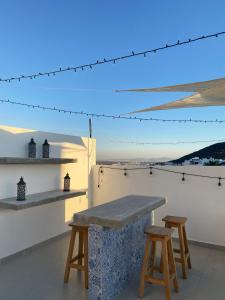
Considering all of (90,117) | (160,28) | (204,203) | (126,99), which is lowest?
(204,203)

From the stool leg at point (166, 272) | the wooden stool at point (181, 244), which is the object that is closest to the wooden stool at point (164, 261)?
the stool leg at point (166, 272)

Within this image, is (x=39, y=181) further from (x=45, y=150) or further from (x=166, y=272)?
(x=166, y=272)

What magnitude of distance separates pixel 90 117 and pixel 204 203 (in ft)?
8.44

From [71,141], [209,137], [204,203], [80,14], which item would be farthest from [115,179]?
[80,14]

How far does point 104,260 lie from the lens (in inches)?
88.4

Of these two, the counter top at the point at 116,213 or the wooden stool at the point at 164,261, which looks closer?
the counter top at the point at 116,213

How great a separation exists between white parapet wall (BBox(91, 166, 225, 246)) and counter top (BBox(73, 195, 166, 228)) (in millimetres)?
1221

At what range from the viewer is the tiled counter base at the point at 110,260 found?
2.22m

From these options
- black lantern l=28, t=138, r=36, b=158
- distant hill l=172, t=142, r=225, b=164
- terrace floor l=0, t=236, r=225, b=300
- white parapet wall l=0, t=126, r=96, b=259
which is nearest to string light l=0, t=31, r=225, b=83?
white parapet wall l=0, t=126, r=96, b=259

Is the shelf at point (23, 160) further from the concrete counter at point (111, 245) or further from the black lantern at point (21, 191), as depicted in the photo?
the concrete counter at point (111, 245)

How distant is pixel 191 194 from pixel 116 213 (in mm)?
2027

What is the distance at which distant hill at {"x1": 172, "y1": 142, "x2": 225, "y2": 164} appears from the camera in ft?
14.1

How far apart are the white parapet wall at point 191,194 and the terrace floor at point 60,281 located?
0.39 m

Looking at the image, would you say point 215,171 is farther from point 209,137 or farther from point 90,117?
point 90,117
